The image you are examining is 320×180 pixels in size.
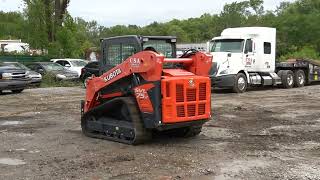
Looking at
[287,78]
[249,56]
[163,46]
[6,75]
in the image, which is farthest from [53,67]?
[163,46]

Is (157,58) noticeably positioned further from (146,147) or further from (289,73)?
(289,73)

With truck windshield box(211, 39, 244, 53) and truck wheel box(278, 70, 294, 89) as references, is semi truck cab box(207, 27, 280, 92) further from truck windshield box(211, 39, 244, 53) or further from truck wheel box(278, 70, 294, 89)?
truck wheel box(278, 70, 294, 89)

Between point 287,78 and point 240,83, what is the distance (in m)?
4.24

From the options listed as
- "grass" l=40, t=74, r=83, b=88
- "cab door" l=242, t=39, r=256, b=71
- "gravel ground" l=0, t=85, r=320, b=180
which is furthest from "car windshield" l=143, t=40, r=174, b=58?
"grass" l=40, t=74, r=83, b=88

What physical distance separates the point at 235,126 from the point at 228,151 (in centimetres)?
323

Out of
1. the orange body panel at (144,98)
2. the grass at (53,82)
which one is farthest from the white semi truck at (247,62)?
the orange body panel at (144,98)

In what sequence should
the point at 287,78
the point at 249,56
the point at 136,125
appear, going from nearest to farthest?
1. the point at 136,125
2. the point at 249,56
3. the point at 287,78

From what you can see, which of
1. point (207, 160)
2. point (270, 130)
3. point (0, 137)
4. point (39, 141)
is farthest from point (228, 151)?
point (0, 137)

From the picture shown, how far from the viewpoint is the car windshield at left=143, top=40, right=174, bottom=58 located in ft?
37.0

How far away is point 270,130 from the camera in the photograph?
12.6 metres

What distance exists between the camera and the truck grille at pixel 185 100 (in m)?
10.1

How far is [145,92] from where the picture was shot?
10.2m

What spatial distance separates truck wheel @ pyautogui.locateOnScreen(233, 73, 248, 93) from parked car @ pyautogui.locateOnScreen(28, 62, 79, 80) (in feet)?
37.7

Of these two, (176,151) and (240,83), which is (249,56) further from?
(176,151)
